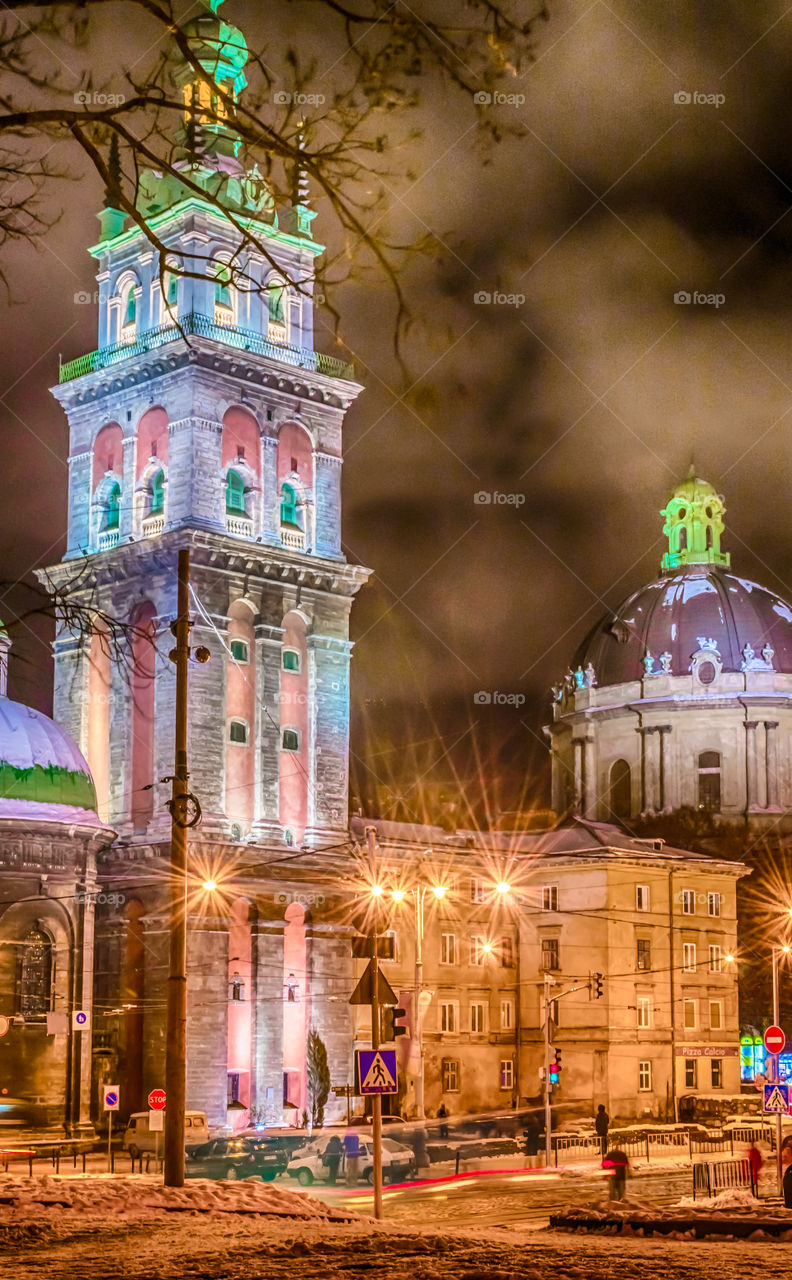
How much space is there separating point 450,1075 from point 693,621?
1923 inches

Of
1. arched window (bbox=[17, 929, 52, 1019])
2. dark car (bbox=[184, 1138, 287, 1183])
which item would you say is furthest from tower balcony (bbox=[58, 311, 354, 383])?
dark car (bbox=[184, 1138, 287, 1183])

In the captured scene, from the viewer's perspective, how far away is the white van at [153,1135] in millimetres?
52438

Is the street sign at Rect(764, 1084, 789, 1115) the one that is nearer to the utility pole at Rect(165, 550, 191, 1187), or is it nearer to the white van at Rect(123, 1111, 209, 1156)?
the utility pole at Rect(165, 550, 191, 1187)

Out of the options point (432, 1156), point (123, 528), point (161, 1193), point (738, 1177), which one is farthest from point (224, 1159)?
point (123, 528)

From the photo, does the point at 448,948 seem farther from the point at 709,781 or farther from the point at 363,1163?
the point at 709,781

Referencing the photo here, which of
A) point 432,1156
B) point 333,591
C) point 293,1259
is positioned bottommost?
point 432,1156

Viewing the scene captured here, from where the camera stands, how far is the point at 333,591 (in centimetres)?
7481

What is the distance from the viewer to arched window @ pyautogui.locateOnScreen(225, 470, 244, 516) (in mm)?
73188

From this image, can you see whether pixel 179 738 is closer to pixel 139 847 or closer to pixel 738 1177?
pixel 738 1177

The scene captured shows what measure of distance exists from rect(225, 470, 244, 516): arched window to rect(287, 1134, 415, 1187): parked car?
29.5m

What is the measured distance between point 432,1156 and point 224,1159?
935 centimetres

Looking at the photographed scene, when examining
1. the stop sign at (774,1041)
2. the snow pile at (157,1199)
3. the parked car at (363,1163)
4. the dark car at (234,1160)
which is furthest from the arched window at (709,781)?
the snow pile at (157,1199)

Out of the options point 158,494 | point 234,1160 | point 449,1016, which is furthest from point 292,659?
point 234,1160

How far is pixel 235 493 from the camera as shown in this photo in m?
73.6
